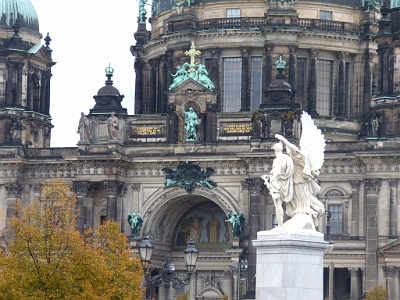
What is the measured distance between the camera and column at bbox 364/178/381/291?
300 feet

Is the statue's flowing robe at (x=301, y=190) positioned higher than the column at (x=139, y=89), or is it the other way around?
the column at (x=139, y=89)

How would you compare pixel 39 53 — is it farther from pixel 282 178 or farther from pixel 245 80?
pixel 282 178

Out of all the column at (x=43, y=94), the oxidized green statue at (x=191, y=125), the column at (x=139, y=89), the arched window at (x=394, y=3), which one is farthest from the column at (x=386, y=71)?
the column at (x=43, y=94)

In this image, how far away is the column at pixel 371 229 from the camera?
9138 cm

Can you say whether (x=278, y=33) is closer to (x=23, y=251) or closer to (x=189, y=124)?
(x=189, y=124)

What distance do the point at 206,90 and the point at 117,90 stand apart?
20.8 feet

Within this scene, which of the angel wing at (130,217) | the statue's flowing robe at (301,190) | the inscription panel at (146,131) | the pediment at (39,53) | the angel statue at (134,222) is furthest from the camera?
the pediment at (39,53)

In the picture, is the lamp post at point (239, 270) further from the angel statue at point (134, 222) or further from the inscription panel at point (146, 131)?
the inscription panel at point (146, 131)

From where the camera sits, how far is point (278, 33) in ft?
333

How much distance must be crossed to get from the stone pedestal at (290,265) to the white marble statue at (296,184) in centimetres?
69

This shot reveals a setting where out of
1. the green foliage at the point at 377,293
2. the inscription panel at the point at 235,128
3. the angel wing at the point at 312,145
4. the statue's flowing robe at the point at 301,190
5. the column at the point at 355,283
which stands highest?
the inscription panel at the point at 235,128

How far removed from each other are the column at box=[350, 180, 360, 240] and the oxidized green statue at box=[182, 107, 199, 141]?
35.5 ft

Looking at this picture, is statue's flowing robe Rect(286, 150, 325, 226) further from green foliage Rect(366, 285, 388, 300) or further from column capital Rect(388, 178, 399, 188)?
column capital Rect(388, 178, 399, 188)

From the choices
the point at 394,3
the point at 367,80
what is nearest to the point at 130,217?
the point at 367,80
